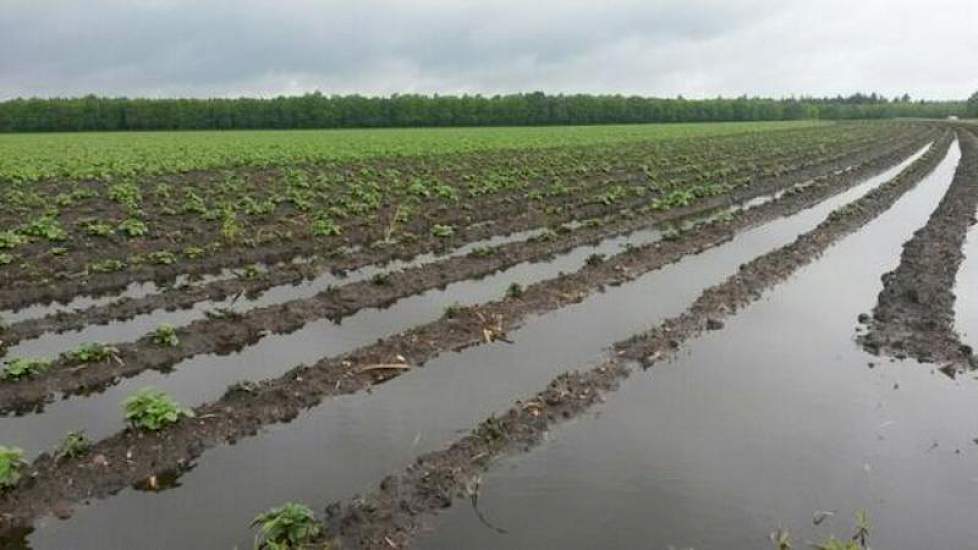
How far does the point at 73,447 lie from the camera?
6.86 m

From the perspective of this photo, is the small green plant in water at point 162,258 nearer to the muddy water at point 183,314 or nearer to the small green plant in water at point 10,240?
the muddy water at point 183,314

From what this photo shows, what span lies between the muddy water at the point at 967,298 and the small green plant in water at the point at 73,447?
10576 mm

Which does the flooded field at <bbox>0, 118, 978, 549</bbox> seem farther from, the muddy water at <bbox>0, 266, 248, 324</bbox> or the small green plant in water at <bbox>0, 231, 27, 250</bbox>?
the small green plant in water at <bbox>0, 231, 27, 250</bbox>

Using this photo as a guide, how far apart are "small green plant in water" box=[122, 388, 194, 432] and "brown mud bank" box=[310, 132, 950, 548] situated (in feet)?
7.11

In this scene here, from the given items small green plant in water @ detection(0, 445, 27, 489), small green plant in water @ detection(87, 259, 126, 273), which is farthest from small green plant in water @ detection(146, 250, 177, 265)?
small green plant in water @ detection(0, 445, 27, 489)

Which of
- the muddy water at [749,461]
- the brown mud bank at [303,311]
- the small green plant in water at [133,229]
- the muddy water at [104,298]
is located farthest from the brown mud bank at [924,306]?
the small green plant in water at [133,229]

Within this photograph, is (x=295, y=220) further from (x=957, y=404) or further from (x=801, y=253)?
(x=957, y=404)

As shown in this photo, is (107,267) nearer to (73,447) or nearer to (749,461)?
(73,447)

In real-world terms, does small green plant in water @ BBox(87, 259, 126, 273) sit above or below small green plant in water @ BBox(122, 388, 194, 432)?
above

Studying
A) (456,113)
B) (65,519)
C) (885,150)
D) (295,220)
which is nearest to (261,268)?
(295,220)

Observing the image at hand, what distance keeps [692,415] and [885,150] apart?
42262 mm

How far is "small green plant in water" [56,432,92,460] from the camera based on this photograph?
6830 mm

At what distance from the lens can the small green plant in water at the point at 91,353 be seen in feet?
29.9

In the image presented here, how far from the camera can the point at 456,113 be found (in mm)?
94312
